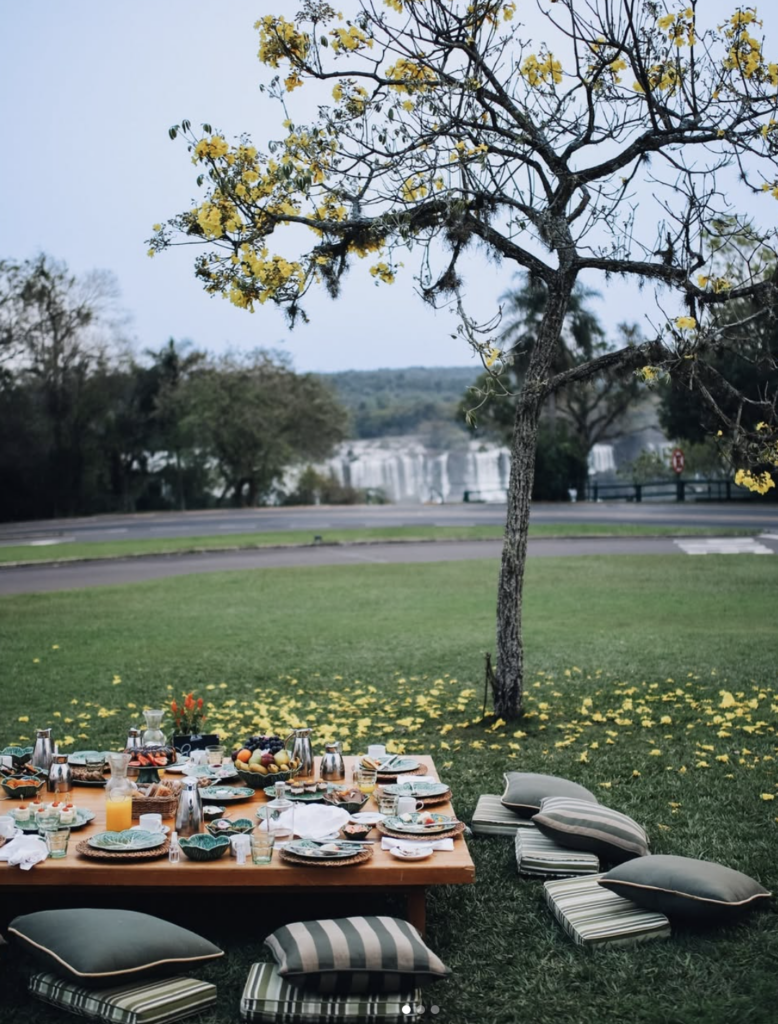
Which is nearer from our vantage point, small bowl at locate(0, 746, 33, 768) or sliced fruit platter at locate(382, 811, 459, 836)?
sliced fruit platter at locate(382, 811, 459, 836)

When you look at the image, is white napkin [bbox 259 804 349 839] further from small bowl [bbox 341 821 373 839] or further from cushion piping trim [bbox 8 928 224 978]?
cushion piping trim [bbox 8 928 224 978]

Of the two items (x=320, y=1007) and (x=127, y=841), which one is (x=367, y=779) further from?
(x=320, y=1007)

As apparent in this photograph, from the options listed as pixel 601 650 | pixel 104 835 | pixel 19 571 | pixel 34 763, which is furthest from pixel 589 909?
pixel 19 571

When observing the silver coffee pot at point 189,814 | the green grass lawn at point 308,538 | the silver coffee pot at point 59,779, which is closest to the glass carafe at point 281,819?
the silver coffee pot at point 189,814

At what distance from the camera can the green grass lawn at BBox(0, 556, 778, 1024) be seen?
4539 millimetres

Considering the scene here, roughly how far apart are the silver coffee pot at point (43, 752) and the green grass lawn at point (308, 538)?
21.0 metres

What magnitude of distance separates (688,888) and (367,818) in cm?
157

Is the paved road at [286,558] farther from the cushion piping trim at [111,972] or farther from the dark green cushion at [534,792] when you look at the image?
the cushion piping trim at [111,972]

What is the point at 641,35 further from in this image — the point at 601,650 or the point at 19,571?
the point at 19,571

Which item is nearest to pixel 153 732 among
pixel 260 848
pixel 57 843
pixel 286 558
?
pixel 57 843

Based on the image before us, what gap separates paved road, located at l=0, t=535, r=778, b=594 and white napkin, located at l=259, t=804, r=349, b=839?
16687mm

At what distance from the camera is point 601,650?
13.1m

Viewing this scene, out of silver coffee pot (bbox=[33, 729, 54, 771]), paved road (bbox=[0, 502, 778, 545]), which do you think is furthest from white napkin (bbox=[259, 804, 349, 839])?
paved road (bbox=[0, 502, 778, 545])

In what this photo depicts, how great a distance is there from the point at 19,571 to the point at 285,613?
1064cm
